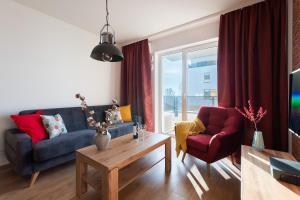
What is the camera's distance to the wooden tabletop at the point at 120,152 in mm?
1405

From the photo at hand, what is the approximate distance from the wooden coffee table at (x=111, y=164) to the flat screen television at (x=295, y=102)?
132 cm

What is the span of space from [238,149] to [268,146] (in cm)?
38

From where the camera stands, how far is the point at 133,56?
3781 mm

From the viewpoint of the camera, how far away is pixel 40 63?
8.54 ft

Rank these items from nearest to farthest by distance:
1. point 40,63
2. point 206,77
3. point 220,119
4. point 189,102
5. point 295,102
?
1. point 295,102
2. point 220,119
3. point 40,63
4. point 206,77
5. point 189,102

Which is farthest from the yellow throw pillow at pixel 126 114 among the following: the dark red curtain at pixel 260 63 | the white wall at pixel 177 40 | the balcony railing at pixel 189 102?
the dark red curtain at pixel 260 63

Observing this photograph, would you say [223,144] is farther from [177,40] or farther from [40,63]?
[40,63]

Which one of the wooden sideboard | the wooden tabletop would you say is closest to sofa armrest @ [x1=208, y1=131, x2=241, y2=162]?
the wooden sideboard

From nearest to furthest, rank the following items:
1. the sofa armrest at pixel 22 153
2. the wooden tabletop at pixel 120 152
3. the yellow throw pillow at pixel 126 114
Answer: the wooden tabletop at pixel 120 152 < the sofa armrest at pixel 22 153 < the yellow throw pillow at pixel 126 114

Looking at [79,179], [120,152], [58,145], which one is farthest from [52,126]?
[120,152]

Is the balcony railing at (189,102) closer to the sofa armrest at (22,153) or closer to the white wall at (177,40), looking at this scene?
the white wall at (177,40)

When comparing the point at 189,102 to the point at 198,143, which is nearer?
the point at 198,143

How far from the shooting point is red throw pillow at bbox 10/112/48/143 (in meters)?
→ 2.04

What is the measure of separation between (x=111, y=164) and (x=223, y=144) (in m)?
1.43
